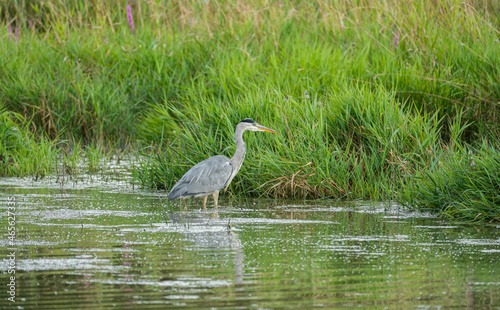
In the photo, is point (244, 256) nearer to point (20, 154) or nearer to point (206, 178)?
point (206, 178)

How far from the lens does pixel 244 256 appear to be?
5699 mm

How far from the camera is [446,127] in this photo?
1008cm

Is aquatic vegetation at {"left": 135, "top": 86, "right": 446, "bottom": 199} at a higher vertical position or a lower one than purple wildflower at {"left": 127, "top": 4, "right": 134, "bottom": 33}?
lower

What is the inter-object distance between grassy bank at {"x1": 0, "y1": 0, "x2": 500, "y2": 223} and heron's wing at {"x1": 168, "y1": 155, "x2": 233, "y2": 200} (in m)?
0.58

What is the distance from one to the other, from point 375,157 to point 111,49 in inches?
219

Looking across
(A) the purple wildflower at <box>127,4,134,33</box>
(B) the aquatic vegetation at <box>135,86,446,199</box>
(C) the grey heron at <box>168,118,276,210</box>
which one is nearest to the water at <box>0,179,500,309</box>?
(C) the grey heron at <box>168,118,276,210</box>

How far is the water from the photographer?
4.57 meters

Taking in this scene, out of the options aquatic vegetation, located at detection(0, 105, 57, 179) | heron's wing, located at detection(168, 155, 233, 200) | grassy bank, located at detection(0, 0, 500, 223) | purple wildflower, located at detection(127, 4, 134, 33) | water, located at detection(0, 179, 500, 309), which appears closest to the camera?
water, located at detection(0, 179, 500, 309)

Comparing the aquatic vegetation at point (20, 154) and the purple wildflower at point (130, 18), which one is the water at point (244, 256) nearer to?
the aquatic vegetation at point (20, 154)

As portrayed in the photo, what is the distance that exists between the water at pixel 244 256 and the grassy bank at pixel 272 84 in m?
0.81

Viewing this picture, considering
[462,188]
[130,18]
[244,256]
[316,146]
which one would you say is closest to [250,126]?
[316,146]

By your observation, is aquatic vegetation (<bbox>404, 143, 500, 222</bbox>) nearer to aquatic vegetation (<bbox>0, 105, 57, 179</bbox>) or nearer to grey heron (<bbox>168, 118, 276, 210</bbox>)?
grey heron (<bbox>168, 118, 276, 210</bbox>)

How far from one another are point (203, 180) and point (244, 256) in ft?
7.71

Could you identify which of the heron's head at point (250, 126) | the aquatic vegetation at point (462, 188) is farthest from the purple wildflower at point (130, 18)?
the aquatic vegetation at point (462, 188)
